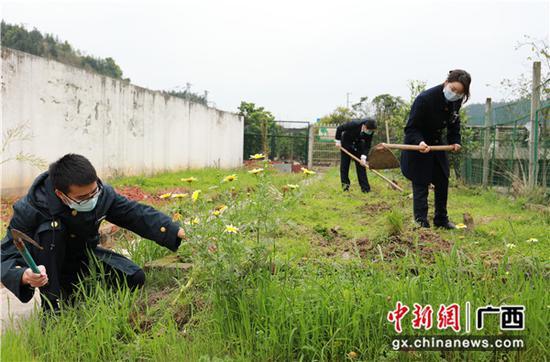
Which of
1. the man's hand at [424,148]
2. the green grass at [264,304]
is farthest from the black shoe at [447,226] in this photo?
the green grass at [264,304]

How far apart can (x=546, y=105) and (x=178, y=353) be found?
6.35 metres

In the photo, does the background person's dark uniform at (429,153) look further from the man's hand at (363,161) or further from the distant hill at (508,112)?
the distant hill at (508,112)

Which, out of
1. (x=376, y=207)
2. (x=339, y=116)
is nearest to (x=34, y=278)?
(x=376, y=207)

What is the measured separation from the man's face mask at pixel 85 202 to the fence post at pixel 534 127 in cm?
590

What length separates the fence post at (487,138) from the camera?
8.41 metres

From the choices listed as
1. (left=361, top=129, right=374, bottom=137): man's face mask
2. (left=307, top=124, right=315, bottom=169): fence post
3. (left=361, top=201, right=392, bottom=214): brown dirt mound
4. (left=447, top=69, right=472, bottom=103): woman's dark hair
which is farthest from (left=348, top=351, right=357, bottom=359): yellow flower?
(left=307, top=124, right=315, bottom=169): fence post

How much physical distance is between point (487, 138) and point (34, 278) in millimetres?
8202

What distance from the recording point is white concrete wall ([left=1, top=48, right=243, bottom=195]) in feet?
Result: 22.9

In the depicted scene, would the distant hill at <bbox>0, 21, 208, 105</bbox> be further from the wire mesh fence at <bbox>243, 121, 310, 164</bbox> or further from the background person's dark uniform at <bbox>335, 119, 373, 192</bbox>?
the background person's dark uniform at <bbox>335, 119, 373, 192</bbox>

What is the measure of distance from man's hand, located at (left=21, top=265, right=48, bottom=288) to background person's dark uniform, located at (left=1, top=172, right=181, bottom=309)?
0.06 metres

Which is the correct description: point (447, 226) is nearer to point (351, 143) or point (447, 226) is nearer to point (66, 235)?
point (66, 235)

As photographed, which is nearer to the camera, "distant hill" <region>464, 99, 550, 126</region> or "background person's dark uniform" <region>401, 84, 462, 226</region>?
"background person's dark uniform" <region>401, 84, 462, 226</region>

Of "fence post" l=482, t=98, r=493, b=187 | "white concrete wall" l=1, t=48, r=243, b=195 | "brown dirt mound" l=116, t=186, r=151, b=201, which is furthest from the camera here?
"fence post" l=482, t=98, r=493, b=187

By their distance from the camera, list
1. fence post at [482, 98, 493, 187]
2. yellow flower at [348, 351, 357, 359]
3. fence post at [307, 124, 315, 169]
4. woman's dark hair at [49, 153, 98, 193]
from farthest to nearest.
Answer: fence post at [307, 124, 315, 169] < fence post at [482, 98, 493, 187] < woman's dark hair at [49, 153, 98, 193] < yellow flower at [348, 351, 357, 359]
